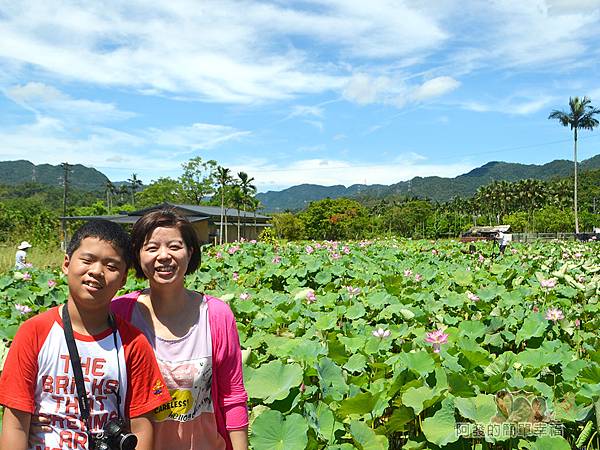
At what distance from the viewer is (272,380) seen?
206 centimetres

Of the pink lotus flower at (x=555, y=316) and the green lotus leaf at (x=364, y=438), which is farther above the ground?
the pink lotus flower at (x=555, y=316)

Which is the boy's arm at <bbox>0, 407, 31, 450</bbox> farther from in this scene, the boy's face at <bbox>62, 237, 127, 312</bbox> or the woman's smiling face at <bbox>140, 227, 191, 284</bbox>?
the woman's smiling face at <bbox>140, 227, 191, 284</bbox>

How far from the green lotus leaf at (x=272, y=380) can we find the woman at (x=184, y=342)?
0.32 metres

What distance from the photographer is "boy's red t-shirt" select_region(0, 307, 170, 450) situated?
4.59 feet

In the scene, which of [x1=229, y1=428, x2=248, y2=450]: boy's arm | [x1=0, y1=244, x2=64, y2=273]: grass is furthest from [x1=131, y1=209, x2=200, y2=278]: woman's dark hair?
[x1=0, y1=244, x2=64, y2=273]: grass

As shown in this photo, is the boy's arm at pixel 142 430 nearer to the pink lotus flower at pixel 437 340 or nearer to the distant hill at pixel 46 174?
the pink lotus flower at pixel 437 340

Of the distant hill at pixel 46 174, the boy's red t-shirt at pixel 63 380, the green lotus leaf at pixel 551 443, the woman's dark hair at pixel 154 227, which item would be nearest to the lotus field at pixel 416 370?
the green lotus leaf at pixel 551 443

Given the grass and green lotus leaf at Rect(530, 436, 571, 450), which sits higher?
the grass

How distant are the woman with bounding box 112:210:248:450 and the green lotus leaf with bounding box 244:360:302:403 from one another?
0.32 m

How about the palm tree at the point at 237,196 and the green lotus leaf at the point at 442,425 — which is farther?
the palm tree at the point at 237,196

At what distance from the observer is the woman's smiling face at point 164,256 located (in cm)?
165

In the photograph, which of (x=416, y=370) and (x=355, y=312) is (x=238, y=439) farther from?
(x=355, y=312)

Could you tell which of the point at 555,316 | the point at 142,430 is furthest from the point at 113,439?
the point at 555,316

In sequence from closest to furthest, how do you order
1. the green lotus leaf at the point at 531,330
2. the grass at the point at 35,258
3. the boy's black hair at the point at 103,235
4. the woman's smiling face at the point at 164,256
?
the boy's black hair at the point at 103,235
the woman's smiling face at the point at 164,256
the green lotus leaf at the point at 531,330
the grass at the point at 35,258
